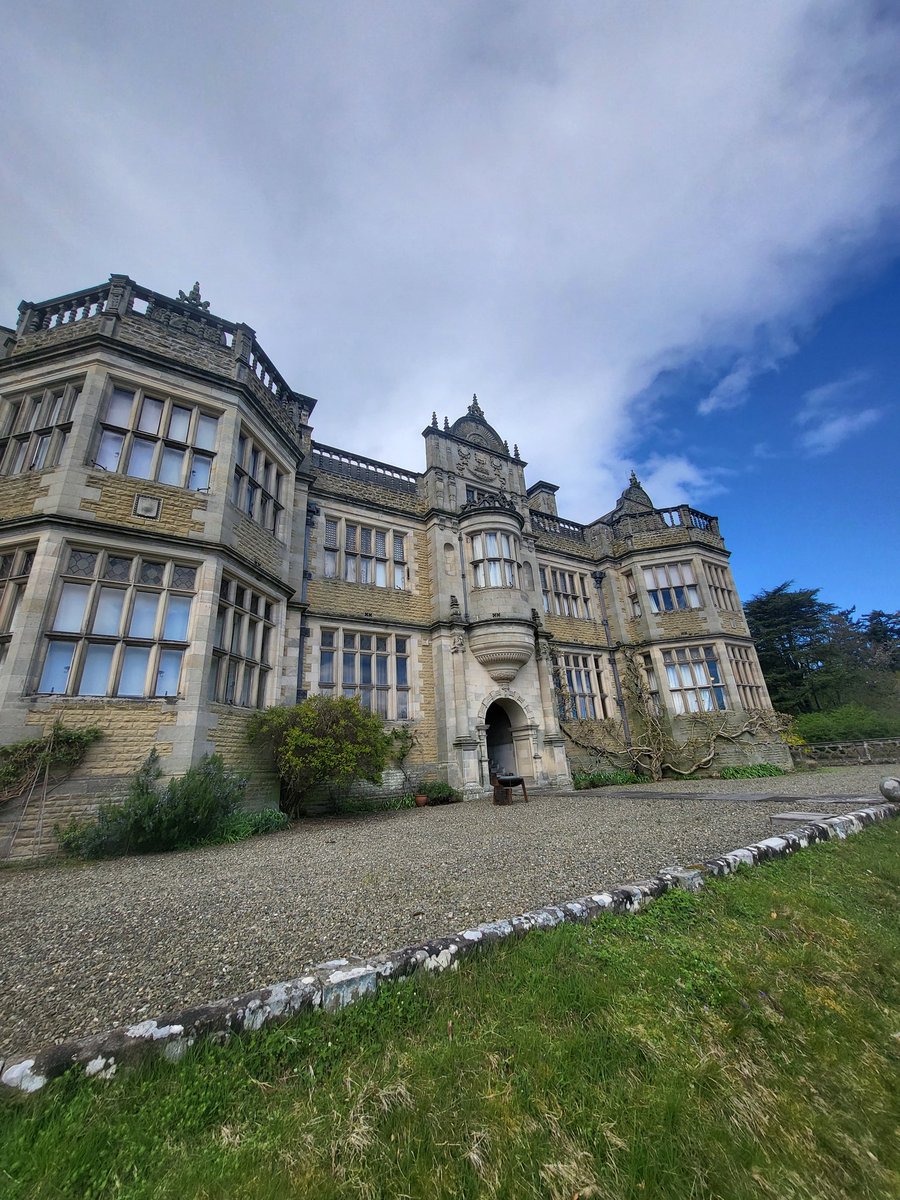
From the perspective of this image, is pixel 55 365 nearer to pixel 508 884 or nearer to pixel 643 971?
pixel 508 884

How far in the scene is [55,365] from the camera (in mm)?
9953

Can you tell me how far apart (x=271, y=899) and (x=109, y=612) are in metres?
6.74

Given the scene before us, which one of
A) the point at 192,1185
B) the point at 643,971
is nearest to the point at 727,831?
the point at 643,971

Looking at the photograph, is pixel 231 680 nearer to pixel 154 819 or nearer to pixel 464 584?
pixel 154 819

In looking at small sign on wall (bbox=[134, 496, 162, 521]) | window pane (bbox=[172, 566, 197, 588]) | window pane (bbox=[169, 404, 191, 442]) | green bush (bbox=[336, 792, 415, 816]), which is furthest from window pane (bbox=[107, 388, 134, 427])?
green bush (bbox=[336, 792, 415, 816])

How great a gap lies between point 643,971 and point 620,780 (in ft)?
51.2

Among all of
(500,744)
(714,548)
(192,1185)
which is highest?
(714,548)

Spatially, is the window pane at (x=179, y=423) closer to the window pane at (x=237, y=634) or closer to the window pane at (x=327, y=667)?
the window pane at (x=237, y=634)

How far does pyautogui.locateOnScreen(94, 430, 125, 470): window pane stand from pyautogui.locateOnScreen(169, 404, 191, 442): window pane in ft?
3.26

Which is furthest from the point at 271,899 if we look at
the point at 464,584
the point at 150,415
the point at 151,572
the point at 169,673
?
Result: the point at 464,584

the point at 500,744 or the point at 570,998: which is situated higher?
Result: the point at 500,744

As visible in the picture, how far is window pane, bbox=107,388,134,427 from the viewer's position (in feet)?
32.2

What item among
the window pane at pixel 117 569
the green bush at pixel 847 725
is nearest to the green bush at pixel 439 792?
the window pane at pixel 117 569

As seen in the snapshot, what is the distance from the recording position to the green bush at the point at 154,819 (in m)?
6.67
